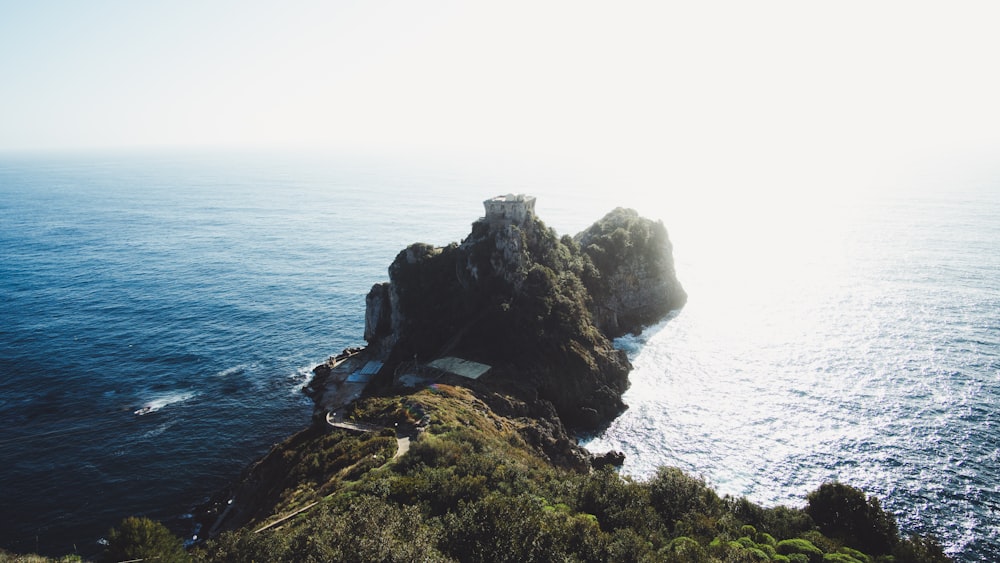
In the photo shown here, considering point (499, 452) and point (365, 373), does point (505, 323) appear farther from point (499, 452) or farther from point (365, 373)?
point (499, 452)

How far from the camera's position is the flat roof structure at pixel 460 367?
71.9 meters

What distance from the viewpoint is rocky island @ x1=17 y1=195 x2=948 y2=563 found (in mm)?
29078

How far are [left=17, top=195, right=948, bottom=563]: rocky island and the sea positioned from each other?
7543 millimetres

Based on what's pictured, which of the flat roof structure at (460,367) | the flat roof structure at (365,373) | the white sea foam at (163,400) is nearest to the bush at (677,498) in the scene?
the flat roof structure at (460,367)

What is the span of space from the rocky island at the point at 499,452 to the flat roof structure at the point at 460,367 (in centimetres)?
37

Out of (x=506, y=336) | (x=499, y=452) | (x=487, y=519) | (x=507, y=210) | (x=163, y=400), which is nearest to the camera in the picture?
(x=487, y=519)

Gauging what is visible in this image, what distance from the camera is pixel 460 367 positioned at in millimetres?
73562

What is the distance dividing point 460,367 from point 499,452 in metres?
27.1

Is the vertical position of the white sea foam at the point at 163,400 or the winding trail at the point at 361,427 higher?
the winding trail at the point at 361,427

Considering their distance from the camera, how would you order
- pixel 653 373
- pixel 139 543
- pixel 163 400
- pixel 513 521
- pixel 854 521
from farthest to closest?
pixel 653 373
pixel 163 400
pixel 854 521
pixel 139 543
pixel 513 521

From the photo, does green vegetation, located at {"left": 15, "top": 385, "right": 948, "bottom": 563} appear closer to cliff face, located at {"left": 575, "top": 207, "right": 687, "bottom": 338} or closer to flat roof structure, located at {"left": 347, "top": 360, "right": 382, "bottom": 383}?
flat roof structure, located at {"left": 347, "top": 360, "right": 382, "bottom": 383}

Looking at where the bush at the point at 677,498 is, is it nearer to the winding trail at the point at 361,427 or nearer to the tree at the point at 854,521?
the tree at the point at 854,521

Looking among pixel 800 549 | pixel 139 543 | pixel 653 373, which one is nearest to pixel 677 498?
pixel 800 549

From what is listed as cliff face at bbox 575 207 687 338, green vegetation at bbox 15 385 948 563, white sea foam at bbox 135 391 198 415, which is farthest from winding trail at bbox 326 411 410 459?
cliff face at bbox 575 207 687 338
